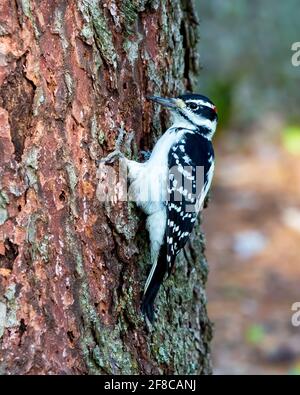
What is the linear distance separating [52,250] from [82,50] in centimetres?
95

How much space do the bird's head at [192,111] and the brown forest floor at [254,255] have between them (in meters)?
2.64

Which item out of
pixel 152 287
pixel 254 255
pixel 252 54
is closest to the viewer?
pixel 152 287

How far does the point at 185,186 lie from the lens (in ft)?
16.0

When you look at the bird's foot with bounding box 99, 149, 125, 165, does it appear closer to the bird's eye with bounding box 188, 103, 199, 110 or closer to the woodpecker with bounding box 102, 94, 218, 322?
the woodpecker with bounding box 102, 94, 218, 322

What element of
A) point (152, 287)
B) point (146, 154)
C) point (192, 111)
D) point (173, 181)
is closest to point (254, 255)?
point (192, 111)

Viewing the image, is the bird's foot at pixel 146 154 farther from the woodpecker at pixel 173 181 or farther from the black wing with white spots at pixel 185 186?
the black wing with white spots at pixel 185 186

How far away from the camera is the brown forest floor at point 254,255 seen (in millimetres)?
7457

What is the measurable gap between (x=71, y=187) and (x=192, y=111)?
122cm

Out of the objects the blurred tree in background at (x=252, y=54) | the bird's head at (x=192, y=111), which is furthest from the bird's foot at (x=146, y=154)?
the blurred tree in background at (x=252, y=54)

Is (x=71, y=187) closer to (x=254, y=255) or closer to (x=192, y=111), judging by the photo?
(x=192, y=111)

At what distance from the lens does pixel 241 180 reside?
9.90m

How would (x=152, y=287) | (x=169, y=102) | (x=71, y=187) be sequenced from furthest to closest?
1. (x=169, y=102)
2. (x=152, y=287)
3. (x=71, y=187)

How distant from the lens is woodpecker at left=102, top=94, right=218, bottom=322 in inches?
179

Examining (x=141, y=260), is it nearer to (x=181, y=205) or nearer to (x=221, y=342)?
(x=181, y=205)
